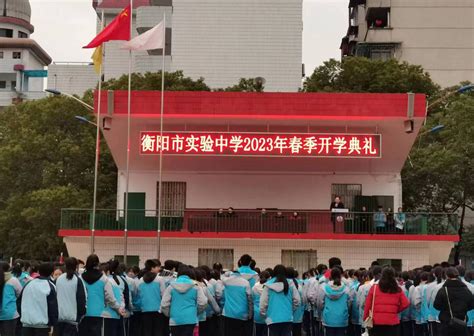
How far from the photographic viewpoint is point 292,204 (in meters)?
34.4

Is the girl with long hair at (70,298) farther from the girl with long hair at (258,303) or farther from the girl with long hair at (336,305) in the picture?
the girl with long hair at (336,305)

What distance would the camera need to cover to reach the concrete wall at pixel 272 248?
1264 inches

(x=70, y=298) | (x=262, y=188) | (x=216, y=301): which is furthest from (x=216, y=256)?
(x=70, y=298)

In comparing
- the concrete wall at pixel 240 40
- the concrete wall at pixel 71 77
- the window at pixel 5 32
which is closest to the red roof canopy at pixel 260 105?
the concrete wall at pixel 240 40

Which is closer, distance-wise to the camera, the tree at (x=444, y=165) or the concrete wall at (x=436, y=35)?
the tree at (x=444, y=165)

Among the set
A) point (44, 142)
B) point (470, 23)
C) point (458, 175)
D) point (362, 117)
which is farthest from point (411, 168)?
point (470, 23)

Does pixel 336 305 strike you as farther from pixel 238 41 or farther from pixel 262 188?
pixel 238 41

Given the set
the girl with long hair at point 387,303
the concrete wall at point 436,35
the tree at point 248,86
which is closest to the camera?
the girl with long hair at point 387,303

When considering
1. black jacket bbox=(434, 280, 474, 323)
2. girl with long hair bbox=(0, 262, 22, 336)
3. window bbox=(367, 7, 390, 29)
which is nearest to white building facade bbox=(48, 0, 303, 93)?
window bbox=(367, 7, 390, 29)

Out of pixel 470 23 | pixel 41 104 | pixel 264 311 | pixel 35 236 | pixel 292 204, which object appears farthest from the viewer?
pixel 470 23

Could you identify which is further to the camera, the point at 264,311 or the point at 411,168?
the point at 411,168

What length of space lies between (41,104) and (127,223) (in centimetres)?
1486

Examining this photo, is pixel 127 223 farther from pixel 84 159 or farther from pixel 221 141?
pixel 84 159

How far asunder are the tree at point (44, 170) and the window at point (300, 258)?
12034 mm
